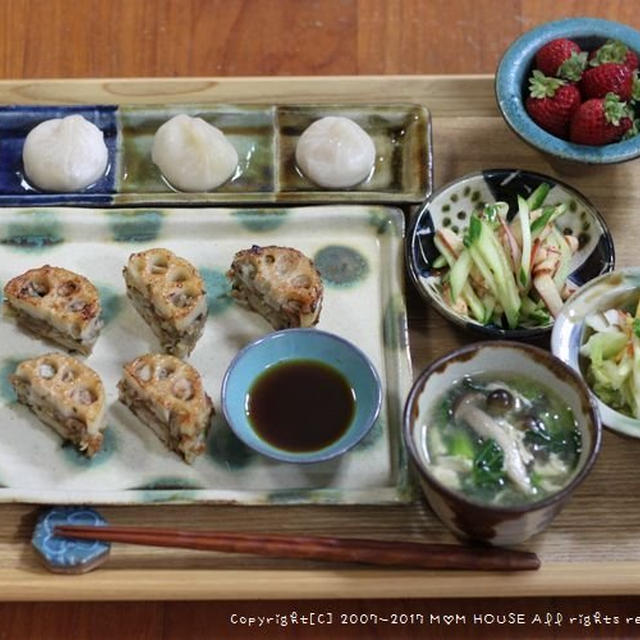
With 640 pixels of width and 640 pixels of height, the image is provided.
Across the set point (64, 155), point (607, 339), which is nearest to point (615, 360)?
point (607, 339)

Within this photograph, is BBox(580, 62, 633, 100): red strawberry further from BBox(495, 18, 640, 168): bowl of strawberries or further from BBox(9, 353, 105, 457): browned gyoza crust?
BBox(9, 353, 105, 457): browned gyoza crust

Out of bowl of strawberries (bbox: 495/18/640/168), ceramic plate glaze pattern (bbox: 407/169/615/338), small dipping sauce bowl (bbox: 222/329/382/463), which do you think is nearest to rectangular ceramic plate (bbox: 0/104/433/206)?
ceramic plate glaze pattern (bbox: 407/169/615/338)

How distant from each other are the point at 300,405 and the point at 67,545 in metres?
0.54

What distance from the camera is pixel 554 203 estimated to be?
2.33m

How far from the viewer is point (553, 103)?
234 centimetres

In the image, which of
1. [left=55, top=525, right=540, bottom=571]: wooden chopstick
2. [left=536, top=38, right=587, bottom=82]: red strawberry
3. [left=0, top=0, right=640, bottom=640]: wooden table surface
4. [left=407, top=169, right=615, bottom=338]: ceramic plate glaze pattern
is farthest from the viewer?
[left=0, top=0, right=640, bottom=640]: wooden table surface

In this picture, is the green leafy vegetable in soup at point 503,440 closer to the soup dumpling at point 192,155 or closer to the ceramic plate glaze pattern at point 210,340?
the ceramic plate glaze pattern at point 210,340

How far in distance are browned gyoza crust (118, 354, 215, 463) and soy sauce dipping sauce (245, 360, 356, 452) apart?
0.38 ft

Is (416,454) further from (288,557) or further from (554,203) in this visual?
(554,203)

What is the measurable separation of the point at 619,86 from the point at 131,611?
5.32 ft

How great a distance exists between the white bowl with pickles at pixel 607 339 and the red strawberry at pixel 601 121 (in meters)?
0.39

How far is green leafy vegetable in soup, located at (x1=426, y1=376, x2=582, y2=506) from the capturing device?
1809 millimetres

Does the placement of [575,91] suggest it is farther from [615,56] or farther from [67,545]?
[67,545]

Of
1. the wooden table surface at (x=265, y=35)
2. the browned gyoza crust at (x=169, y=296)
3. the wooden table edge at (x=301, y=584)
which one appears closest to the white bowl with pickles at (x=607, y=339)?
the wooden table edge at (x=301, y=584)
